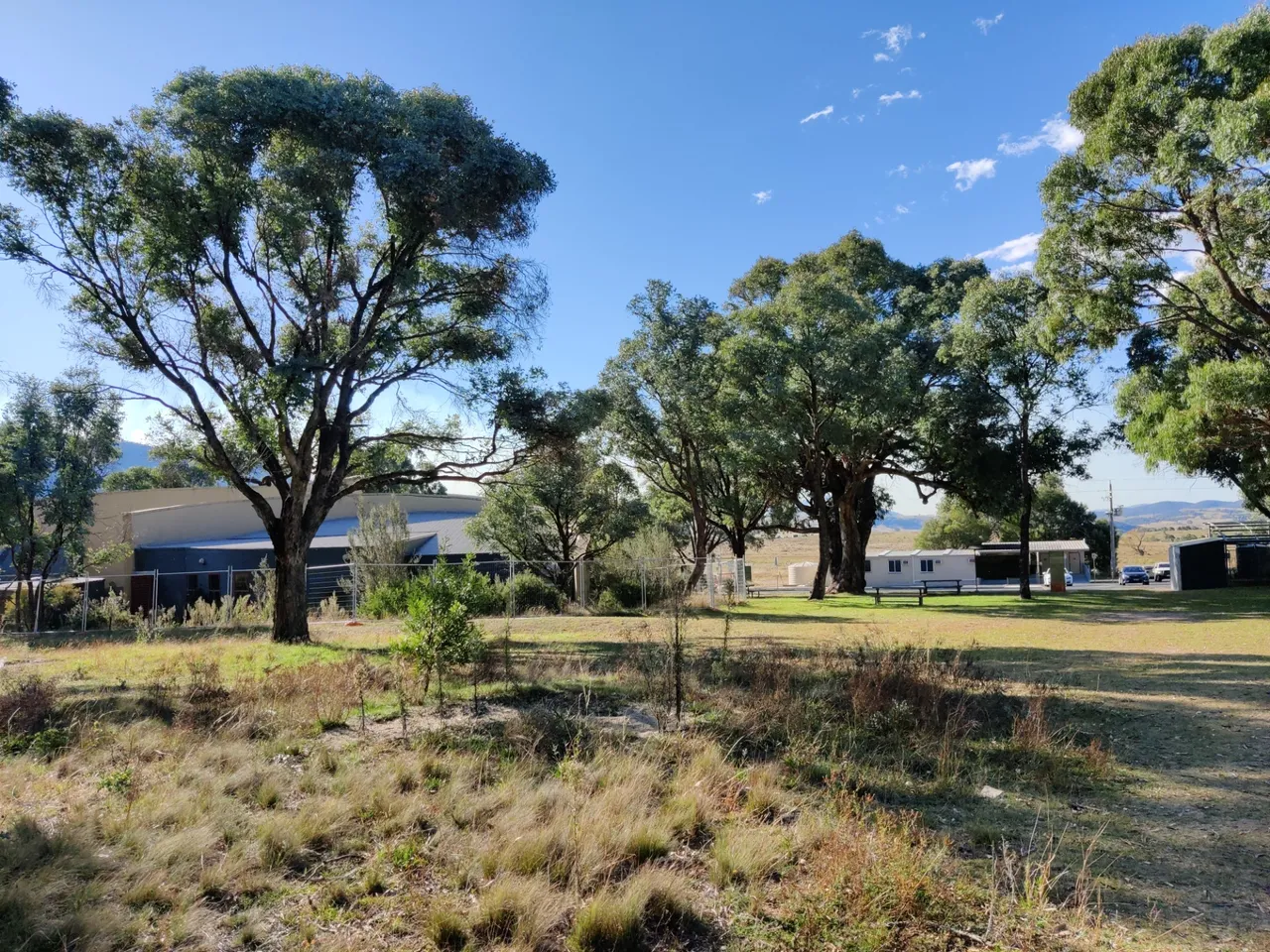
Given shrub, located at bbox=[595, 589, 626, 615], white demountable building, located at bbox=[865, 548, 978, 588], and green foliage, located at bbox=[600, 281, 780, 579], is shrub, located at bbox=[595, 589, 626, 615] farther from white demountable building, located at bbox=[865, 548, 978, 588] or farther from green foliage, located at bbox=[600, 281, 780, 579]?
white demountable building, located at bbox=[865, 548, 978, 588]

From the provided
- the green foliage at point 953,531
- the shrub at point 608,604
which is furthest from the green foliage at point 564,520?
the green foliage at point 953,531

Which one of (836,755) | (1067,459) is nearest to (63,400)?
(836,755)

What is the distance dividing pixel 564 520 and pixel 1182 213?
20159 mm

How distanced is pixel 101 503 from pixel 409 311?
30.3 meters

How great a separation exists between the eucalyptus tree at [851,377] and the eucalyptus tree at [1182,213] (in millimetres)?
7619

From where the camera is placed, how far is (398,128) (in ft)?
42.2

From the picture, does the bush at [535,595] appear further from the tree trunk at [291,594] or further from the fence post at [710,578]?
the tree trunk at [291,594]

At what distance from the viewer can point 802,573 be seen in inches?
2394

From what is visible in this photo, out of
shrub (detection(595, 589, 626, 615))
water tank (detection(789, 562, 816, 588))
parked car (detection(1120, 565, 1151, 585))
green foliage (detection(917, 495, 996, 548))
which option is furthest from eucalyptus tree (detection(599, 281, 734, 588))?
green foliage (detection(917, 495, 996, 548))

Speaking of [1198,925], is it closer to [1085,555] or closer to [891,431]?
[891,431]

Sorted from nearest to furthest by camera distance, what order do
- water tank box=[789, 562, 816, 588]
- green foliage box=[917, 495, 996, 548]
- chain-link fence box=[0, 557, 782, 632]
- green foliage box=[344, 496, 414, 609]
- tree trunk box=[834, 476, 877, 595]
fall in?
chain-link fence box=[0, 557, 782, 632] → green foliage box=[344, 496, 414, 609] → tree trunk box=[834, 476, 877, 595] → water tank box=[789, 562, 816, 588] → green foliage box=[917, 495, 996, 548]

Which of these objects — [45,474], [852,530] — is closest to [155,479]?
[45,474]

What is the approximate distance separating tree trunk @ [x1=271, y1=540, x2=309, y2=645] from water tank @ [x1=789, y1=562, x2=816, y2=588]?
49456 millimetres

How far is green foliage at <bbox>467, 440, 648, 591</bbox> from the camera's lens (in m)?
26.3
